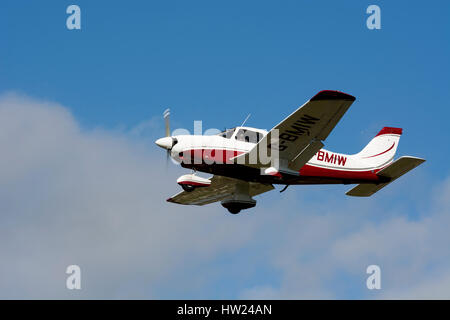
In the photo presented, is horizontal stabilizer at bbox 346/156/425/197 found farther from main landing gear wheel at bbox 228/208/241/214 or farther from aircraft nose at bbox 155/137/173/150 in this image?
aircraft nose at bbox 155/137/173/150

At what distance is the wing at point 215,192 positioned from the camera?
96.3 feet

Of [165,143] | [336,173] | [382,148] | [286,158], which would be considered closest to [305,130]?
[286,158]

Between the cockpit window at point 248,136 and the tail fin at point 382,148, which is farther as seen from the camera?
the tail fin at point 382,148

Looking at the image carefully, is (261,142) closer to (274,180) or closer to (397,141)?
(274,180)

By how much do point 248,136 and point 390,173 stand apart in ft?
20.5

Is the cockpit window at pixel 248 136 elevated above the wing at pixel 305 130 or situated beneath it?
elevated above

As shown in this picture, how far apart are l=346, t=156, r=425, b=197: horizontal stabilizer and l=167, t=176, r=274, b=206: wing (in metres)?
3.65

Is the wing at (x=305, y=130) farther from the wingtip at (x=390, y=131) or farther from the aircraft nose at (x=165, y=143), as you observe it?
the wingtip at (x=390, y=131)

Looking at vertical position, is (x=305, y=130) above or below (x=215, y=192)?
above

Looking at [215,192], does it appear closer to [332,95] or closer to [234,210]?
[234,210]

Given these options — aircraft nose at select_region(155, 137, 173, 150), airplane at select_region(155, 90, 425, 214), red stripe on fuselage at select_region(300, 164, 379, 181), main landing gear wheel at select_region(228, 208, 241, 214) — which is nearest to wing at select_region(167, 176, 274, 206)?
airplane at select_region(155, 90, 425, 214)

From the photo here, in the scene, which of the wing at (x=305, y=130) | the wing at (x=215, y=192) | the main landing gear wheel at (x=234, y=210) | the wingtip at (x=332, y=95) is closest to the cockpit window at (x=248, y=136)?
the wing at (x=305, y=130)

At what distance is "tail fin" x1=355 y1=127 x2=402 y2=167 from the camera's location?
95.8 ft

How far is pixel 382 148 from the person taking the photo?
2967 cm
